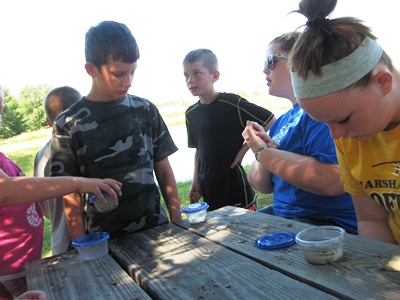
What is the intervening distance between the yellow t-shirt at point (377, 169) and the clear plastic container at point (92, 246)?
115cm

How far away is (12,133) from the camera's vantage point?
80.2ft

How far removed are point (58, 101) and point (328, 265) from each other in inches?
103

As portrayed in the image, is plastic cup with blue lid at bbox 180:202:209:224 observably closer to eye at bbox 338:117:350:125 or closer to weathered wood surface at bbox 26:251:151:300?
weathered wood surface at bbox 26:251:151:300

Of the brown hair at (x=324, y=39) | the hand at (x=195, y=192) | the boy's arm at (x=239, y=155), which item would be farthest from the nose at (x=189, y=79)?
the brown hair at (x=324, y=39)

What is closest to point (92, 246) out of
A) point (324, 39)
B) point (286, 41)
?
point (324, 39)

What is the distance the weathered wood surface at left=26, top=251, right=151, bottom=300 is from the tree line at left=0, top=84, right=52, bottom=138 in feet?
74.7

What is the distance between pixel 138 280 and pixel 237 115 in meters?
2.22

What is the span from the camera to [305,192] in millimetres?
2197

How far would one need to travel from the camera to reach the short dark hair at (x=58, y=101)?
10.2ft

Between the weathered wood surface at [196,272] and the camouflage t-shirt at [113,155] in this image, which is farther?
the camouflage t-shirt at [113,155]

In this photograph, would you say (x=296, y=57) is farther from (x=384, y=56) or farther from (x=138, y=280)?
(x=138, y=280)

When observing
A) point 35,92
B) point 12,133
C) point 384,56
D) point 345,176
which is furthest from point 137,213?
point 35,92

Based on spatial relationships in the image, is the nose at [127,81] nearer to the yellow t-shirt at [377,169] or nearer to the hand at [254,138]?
the hand at [254,138]

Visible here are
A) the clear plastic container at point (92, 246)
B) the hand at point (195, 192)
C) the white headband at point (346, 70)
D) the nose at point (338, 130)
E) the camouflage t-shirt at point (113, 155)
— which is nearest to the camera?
the white headband at point (346, 70)
